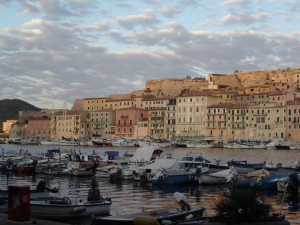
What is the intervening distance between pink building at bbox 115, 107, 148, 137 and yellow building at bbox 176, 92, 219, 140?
35.1 ft

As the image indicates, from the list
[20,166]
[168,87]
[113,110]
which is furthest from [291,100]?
[20,166]

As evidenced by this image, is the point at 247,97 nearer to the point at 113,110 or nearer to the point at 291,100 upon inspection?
the point at 291,100

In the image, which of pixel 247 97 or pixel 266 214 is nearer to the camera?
pixel 266 214

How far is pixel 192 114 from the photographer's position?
105812mm

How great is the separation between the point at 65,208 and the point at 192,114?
295ft

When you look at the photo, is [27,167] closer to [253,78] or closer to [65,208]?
[65,208]

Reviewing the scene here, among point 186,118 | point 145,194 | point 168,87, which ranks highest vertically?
point 168,87

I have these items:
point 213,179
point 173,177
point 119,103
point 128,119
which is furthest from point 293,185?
point 119,103

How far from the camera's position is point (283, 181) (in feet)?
87.5

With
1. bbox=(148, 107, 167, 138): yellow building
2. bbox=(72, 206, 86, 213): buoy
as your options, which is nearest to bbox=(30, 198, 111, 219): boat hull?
bbox=(72, 206, 86, 213): buoy

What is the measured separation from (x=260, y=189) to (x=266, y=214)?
53.5 feet

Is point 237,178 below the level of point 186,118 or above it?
below

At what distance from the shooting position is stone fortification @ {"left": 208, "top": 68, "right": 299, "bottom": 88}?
13638 centimetres

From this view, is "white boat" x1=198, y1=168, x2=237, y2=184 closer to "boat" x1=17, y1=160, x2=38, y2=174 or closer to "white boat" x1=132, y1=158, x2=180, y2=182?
"white boat" x1=132, y1=158, x2=180, y2=182
